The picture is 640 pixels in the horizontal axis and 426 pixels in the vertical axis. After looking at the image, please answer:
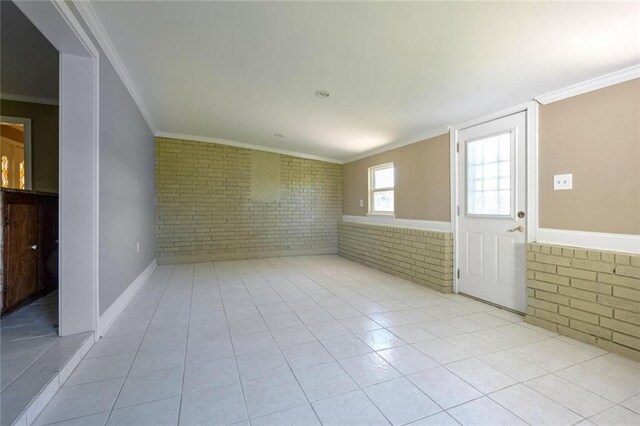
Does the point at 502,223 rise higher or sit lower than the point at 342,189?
lower

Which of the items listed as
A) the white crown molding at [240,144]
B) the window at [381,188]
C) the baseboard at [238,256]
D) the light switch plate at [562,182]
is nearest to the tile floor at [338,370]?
the light switch plate at [562,182]

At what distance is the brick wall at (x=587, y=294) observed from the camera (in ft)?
7.11

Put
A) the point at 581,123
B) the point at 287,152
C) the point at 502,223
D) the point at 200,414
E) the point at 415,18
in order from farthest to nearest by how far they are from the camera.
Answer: the point at 287,152 → the point at 502,223 → the point at 581,123 → the point at 415,18 → the point at 200,414

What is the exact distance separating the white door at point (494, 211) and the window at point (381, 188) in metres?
1.63

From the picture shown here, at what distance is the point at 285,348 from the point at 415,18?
2618 millimetres

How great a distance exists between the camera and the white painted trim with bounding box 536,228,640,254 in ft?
7.31

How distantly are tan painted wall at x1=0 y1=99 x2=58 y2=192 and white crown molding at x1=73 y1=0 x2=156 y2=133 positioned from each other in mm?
1191

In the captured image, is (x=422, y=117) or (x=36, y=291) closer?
(x=36, y=291)

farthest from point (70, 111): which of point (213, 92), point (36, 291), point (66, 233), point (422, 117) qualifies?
point (422, 117)

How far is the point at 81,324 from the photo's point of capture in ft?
7.17

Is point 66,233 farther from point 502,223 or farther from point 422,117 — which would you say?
point 502,223

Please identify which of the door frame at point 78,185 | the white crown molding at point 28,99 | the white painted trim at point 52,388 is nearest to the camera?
the white painted trim at point 52,388

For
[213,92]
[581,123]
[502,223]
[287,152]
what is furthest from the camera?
[287,152]

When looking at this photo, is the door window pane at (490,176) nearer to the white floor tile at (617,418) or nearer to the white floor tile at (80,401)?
the white floor tile at (617,418)
